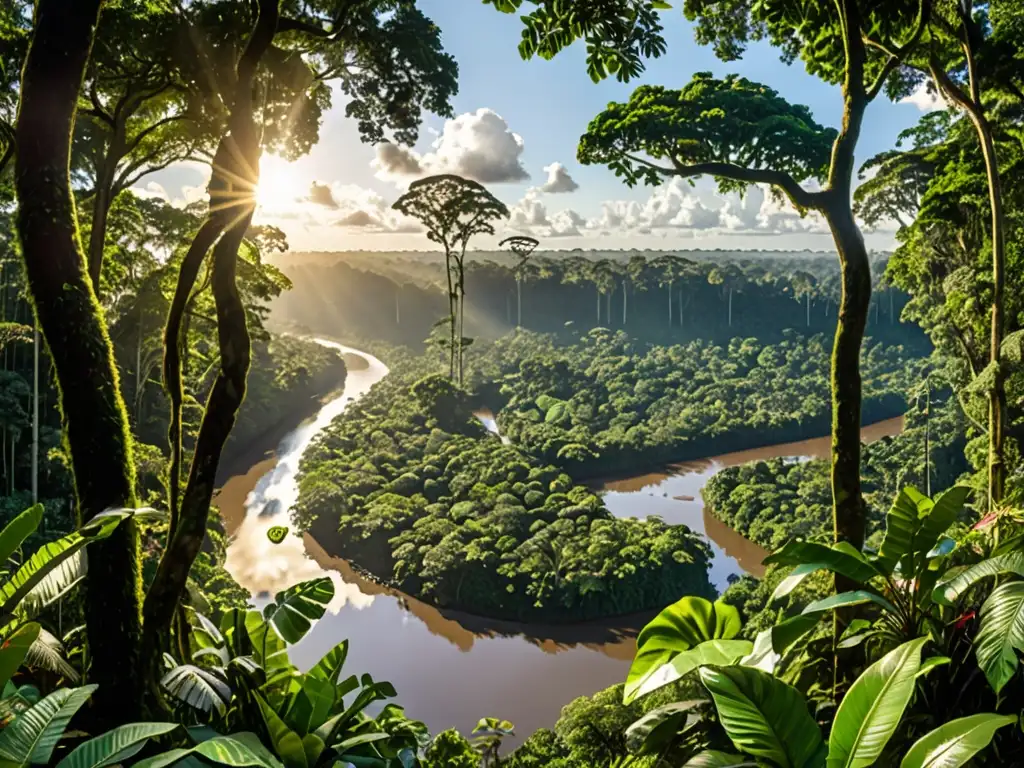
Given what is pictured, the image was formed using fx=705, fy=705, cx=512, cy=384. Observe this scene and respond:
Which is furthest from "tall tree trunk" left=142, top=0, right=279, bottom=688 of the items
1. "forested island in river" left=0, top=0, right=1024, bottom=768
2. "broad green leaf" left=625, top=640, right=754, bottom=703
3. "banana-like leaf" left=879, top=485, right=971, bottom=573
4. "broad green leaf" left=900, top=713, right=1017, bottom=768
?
"banana-like leaf" left=879, top=485, right=971, bottom=573

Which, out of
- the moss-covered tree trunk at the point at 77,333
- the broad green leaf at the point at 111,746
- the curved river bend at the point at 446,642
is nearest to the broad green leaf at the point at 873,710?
the broad green leaf at the point at 111,746

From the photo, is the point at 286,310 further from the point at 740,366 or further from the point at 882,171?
the point at 882,171

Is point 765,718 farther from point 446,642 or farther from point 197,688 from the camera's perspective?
point 446,642

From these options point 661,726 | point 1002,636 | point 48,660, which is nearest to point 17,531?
point 48,660

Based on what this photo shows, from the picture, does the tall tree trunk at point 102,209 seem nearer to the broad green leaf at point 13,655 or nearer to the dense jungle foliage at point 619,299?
the broad green leaf at point 13,655

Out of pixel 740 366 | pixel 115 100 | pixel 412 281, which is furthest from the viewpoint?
pixel 412 281

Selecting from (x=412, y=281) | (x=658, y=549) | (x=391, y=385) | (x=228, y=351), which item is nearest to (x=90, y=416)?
(x=228, y=351)

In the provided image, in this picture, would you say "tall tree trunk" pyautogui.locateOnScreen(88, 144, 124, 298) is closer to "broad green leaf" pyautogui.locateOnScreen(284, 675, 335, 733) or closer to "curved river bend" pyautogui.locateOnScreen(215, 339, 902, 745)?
"broad green leaf" pyautogui.locateOnScreen(284, 675, 335, 733)
